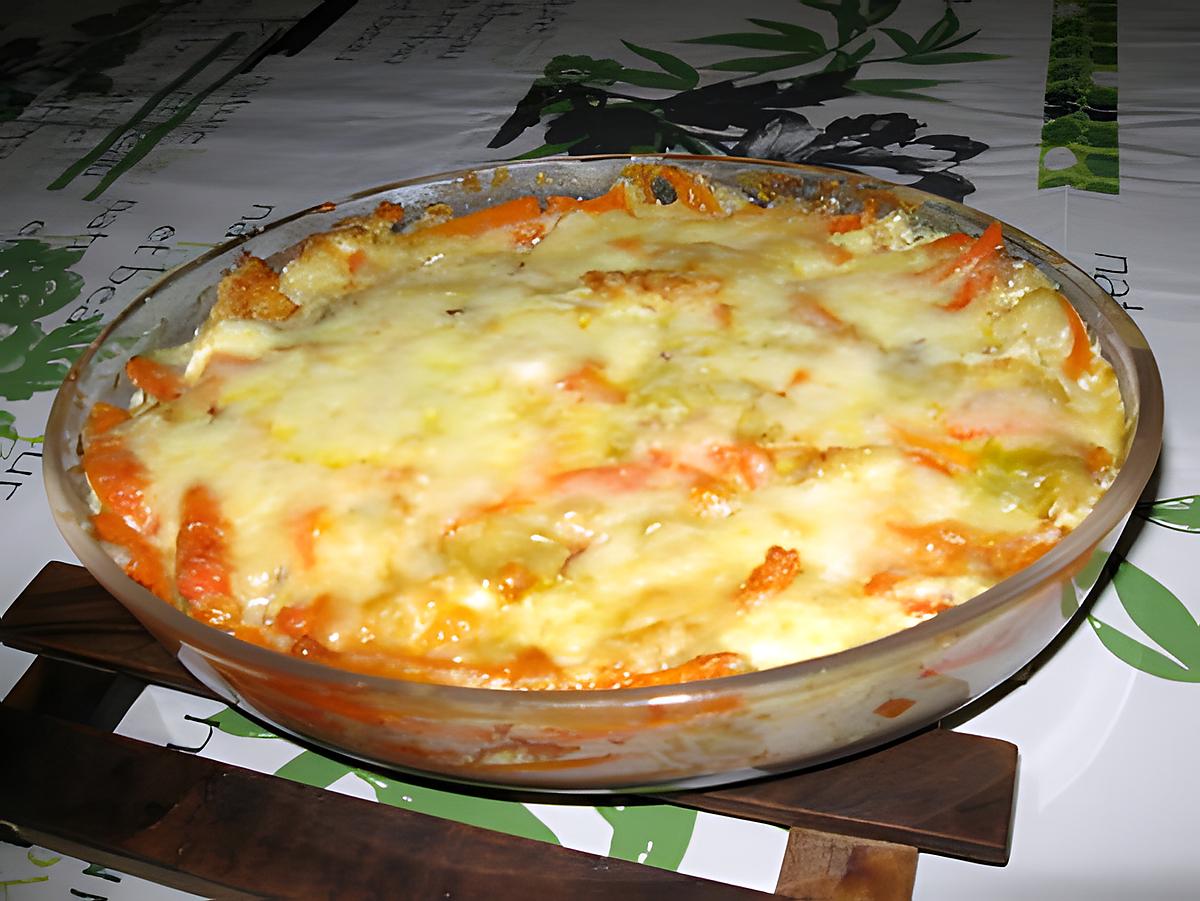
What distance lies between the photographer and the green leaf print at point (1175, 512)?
0.98m

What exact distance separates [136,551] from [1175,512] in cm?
81

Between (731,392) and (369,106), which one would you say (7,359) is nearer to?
(369,106)

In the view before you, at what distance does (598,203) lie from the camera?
1093mm

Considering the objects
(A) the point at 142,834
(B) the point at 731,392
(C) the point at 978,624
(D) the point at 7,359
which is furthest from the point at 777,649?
(D) the point at 7,359

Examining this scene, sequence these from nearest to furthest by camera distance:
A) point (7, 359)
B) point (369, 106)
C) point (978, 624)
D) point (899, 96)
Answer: point (978, 624) < point (7, 359) < point (899, 96) < point (369, 106)

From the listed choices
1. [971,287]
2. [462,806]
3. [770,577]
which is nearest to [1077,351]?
[971,287]

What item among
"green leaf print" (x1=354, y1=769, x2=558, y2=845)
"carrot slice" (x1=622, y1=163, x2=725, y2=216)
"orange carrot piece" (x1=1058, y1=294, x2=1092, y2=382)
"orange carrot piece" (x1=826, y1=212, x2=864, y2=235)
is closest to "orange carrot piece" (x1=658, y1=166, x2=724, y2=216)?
"carrot slice" (x1=622, y1=163, x2=725, y2=216)

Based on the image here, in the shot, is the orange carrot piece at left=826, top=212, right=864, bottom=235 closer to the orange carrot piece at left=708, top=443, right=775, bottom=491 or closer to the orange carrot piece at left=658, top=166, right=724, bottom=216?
the orange carrot piece at left=658, top=166, right=724, bottom=216

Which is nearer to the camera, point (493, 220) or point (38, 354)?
point (493, 220)

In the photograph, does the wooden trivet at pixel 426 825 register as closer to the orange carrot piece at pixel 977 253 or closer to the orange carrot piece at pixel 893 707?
the orange carrot piece at pixel 893 707

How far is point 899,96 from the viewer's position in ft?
5.53

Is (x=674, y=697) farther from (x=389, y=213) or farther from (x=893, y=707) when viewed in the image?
(x=389, y=213)

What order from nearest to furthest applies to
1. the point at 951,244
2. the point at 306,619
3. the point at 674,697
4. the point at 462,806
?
the point at 674,697, the point at 306,619, the point at 462,806, the point at 951,244

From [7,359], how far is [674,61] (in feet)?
3.41
